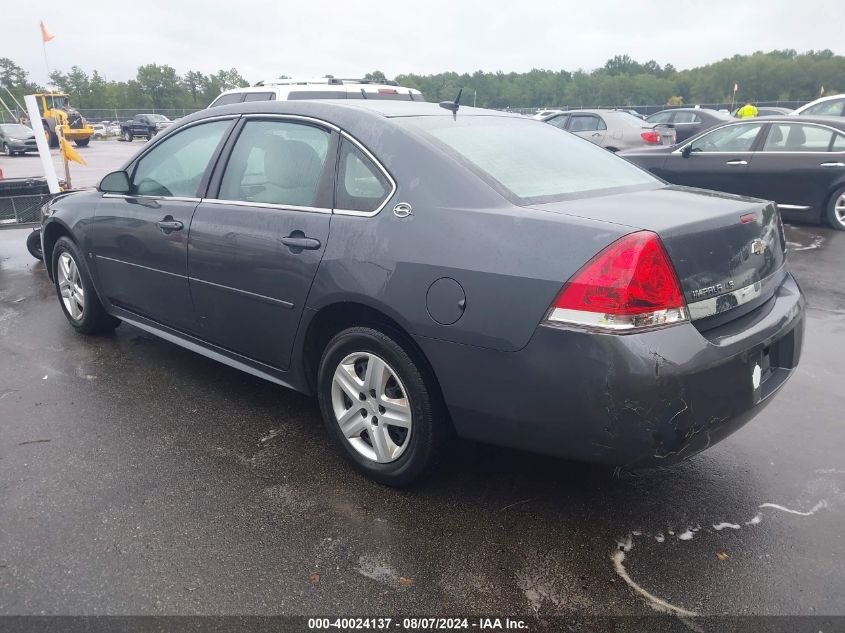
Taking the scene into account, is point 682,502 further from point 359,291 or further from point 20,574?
point 20,574

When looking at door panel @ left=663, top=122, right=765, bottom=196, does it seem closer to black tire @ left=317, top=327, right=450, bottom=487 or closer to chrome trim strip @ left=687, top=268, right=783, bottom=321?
chrome trim strip @ left=687, top=268, right=783, bottom=321

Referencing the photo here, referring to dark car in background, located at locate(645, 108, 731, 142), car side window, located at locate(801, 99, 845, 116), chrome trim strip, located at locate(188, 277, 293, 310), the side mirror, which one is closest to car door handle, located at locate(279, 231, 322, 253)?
chrome trim strip, located at locate(188, 277, 293, 310)

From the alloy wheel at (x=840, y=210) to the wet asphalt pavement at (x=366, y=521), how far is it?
5.79 metres

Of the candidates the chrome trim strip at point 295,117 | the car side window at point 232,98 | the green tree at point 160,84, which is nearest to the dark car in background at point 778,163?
the car side window at point 232,98

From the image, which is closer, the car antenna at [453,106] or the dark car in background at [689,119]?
the car antenna at [453,106]

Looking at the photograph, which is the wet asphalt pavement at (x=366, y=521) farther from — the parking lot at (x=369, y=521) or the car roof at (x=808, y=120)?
the car roof at (x=808, y=120)

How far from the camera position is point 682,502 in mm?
2861

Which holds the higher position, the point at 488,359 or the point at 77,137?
the point at 488,359

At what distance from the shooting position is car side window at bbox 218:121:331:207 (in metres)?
3.18

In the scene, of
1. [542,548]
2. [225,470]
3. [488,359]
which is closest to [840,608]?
[542,548]

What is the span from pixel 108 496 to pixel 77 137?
33.2 metres

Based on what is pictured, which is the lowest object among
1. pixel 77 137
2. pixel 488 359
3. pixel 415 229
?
pixel 77 137

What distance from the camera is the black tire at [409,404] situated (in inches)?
106

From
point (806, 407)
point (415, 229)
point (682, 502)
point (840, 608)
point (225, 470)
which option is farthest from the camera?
point (806, 407)
